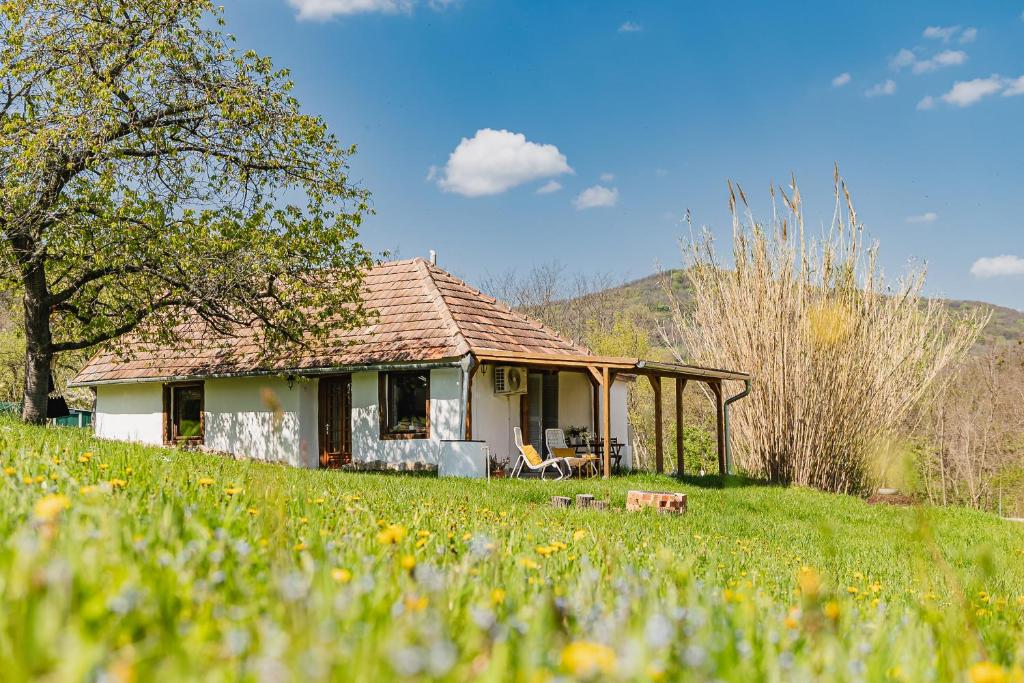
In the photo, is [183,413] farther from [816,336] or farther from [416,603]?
[416,603]

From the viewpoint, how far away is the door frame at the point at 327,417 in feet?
60.1

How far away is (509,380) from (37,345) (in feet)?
29.2

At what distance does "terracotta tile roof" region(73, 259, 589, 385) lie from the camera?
55.5 feet

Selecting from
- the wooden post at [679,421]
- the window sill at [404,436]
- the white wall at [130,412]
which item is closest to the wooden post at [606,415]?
the wooden post at [679,421]

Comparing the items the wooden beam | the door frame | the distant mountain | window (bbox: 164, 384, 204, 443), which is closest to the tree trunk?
window (bbox: 164, 384, 204, 443)

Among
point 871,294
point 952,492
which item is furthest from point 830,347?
point 952,492

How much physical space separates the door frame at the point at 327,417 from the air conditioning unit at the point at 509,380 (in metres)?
3.32

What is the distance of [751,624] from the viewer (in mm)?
2369

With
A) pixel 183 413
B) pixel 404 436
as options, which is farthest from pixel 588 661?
pixel 183 413

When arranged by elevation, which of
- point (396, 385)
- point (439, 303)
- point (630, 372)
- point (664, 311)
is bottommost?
point (396, 385)

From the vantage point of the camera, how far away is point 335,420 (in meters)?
18.6

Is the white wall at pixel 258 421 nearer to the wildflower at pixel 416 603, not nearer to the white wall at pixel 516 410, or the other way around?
the white wall at pixel 516 410

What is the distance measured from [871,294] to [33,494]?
1582 centimetres

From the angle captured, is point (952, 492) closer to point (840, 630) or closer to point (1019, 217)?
point (1019, 217)
